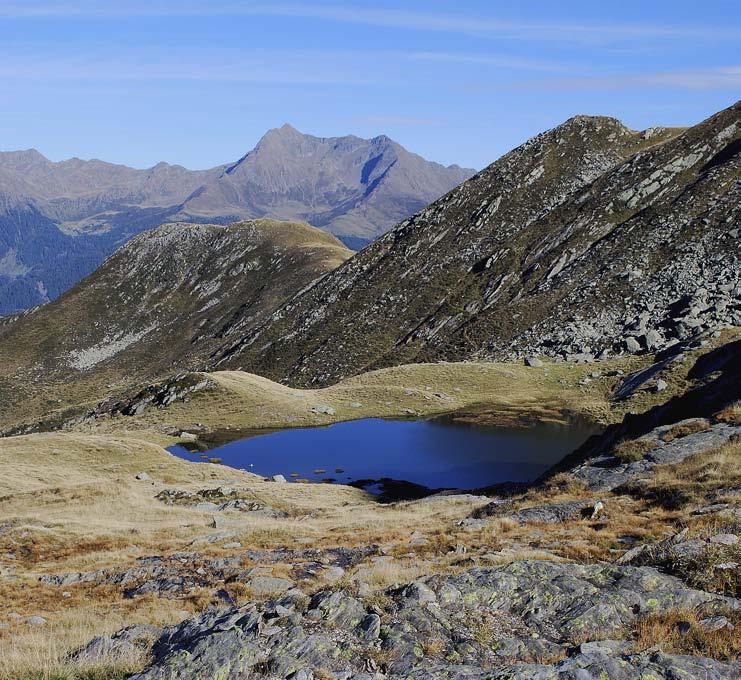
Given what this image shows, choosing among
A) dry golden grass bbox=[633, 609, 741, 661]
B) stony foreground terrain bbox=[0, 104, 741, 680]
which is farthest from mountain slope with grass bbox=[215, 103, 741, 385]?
dry golden grass bbox=[633, 609, 741, 661]

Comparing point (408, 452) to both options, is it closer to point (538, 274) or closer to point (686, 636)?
point (686, 636)

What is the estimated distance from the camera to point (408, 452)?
6297cm

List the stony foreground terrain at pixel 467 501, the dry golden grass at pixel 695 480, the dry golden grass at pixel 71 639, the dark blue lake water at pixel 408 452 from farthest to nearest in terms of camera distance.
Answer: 1. the dark blue lake water at pixel 408 452
2. the dry golden grass at pixel 695 480
3. the stony foreground terrain at pixel 467 501
4. the dry golden grass at pixel 71 639

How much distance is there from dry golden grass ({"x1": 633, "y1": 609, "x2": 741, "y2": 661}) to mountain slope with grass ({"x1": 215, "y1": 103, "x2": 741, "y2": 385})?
80.0 m

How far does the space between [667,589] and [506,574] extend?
3.62 metres

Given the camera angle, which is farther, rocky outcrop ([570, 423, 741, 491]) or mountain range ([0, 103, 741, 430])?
mountain range ([0, 103, 741, 430])

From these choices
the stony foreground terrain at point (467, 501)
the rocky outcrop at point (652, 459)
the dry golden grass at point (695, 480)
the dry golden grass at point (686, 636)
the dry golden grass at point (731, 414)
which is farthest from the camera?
the dry golden grass at point (731, 414)

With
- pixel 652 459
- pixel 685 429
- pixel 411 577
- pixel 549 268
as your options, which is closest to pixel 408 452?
pixel 685 429

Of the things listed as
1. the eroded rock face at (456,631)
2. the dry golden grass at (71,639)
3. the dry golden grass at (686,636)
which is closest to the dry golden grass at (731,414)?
the eroded rock face at (456,631)

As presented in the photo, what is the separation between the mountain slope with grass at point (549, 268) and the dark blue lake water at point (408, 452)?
3417cm

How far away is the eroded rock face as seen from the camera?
11.6 metres

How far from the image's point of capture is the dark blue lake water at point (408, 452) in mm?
56344

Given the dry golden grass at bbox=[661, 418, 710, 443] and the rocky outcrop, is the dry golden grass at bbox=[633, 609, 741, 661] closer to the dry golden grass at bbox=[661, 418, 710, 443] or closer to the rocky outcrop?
the rocky outcrop

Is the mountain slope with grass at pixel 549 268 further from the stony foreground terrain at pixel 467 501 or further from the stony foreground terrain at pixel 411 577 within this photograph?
the stony foreground terrain at pixel 411 577
